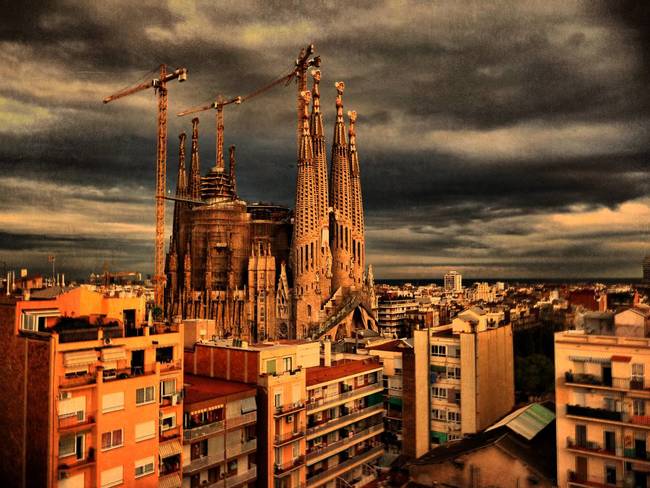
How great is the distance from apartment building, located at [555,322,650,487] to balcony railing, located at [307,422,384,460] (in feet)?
33.3

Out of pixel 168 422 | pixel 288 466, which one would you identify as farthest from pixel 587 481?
pixel 168 422

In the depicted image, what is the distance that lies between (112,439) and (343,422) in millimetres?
12813

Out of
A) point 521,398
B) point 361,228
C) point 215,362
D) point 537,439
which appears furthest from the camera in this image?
point 361,228

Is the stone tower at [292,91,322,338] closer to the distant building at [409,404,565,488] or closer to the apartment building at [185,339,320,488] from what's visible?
the apartment building at [185,339,320,488]

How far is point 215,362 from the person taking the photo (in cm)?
2405

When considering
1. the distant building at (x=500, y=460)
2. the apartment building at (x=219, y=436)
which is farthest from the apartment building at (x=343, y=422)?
the distant building at (x=500, y=460)

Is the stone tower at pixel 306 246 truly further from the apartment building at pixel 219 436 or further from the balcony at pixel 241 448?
the apartment building at pixel 219 436

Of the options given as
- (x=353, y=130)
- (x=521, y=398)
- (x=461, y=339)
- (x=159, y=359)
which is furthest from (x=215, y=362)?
(x=353, y=130)

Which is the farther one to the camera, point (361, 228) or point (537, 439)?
point (361, 228)

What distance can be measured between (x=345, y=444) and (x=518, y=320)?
3380cm

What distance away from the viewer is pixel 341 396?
89.8ft

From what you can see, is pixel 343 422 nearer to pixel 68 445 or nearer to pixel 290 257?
pixel 68 445

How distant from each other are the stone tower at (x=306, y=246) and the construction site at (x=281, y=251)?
11 cm

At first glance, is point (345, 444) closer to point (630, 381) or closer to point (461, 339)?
point (461, 339)
